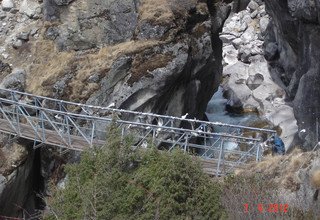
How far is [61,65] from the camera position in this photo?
2459 cm

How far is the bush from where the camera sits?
13.0 meters

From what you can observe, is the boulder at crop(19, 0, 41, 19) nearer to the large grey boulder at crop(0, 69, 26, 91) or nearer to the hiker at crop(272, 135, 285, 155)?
the large grey boulder at crop(0, 69, 26, 91)

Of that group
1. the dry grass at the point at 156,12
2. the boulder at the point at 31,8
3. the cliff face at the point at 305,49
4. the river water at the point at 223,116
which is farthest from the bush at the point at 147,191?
the river water at the point at 223,116

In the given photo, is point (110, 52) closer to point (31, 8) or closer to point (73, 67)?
point (73, 67)

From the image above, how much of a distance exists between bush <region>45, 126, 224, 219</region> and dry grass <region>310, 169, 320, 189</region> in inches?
80.0

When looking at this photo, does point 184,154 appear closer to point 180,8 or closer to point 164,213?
point 164,213

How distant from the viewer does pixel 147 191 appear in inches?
529

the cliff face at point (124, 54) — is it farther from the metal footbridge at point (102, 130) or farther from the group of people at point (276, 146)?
the group of people at point (276, 146)

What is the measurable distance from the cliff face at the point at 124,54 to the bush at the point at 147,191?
9.21m

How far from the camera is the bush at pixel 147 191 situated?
42.5 feet

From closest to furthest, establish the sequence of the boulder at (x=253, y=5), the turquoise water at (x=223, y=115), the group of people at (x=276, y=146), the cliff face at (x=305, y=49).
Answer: the group of people at (x=276, y=146), the cliff face at (x=305, y=49), the turquoise water at (x=223, y=115), the boulder at (x=253, y=5)

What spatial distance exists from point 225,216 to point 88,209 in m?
2.93
